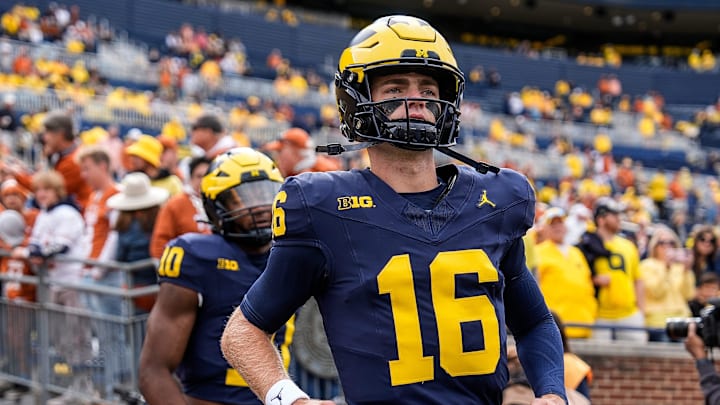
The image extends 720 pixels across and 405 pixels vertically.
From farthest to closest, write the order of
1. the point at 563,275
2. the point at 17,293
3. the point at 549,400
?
1. the point at 563,275
2. the point at 17,293
3. the point at 549,400

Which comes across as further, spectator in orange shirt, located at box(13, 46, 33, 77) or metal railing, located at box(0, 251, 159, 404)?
spectator in orange shirt, located at box(13, 46, 33, 77)

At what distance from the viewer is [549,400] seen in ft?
8.02

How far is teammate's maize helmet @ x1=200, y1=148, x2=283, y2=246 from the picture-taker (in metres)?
3.73

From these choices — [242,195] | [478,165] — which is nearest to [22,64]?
[242,195]

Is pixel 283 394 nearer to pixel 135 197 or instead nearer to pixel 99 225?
pixel 135 197

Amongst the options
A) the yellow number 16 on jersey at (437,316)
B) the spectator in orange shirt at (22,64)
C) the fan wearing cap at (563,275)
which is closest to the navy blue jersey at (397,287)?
the yellow number 16 on jersey at (437,316)

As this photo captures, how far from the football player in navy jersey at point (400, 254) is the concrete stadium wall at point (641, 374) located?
241 inches

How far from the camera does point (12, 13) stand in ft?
72.4

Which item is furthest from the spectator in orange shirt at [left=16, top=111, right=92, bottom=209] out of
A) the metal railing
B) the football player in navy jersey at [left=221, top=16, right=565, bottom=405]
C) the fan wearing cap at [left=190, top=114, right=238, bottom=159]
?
the football player in navy jersey at [left=221, top=16, right=565, bottom=405]

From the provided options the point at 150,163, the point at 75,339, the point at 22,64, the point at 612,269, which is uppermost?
the point at 22,64

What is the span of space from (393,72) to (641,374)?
7.01 m

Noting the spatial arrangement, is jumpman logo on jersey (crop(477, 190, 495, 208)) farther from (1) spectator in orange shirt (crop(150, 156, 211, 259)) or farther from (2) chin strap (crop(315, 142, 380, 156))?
(1) spectator in orange shirt (crop(150, 156, 211, 259))

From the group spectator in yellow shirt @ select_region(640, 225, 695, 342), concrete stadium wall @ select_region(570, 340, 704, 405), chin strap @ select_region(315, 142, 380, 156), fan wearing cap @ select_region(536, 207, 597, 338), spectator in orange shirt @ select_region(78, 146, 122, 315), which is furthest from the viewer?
spectator in yellow shirt @ select_region(640, 225, 695, 342)

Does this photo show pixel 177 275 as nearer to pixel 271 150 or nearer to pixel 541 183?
pixel 271 150
